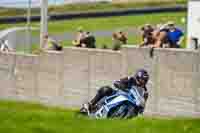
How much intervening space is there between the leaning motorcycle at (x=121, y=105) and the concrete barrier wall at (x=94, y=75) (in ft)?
15.5

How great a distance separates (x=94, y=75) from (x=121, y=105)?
8.13 meters

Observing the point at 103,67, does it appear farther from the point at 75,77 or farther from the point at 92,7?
the point at 92,7

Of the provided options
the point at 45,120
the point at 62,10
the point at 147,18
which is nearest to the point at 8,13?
the point at 62,10

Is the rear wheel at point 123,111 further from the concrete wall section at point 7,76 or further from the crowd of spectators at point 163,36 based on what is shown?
the concrete wall section at point 7,76

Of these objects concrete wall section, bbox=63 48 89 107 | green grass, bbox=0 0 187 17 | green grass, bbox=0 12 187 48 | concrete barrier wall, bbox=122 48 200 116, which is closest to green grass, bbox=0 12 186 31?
green grass, bbox=0 12 187 48

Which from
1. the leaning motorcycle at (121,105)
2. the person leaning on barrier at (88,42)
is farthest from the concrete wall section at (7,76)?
the leaning motorcycle at (121,105)

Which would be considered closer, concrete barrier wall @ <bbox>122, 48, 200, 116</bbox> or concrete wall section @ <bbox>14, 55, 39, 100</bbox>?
concrete barrier wall @ <bbox>122, 48, 200, 116</bbox>

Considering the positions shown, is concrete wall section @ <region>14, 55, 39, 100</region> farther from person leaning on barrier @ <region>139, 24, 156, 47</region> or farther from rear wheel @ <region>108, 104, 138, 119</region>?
rear wheel @ <region>108, 104, 138, 119</region>

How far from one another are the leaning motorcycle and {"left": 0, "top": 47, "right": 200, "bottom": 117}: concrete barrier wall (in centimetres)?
474

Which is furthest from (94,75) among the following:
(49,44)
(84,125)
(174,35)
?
(84,125)

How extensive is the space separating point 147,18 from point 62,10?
13.7 m

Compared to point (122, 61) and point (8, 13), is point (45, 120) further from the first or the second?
point (8, 13)

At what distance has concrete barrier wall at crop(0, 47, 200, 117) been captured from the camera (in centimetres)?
1864

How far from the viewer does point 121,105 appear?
1349 centimetres
